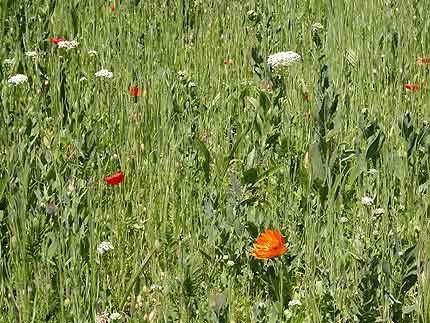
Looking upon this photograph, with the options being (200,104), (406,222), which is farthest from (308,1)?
(406,222)

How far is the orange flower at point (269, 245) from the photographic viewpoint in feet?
7.03

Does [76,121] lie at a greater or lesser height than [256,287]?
greater

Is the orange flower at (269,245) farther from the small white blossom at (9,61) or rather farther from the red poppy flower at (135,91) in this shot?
the small white blossom at (9,61)

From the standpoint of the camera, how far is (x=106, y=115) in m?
3.26

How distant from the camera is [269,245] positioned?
2172 millimetres

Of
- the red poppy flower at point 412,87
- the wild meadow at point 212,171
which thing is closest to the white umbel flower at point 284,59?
the wild meadow at point 212,171

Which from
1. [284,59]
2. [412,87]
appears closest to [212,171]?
[284,59]

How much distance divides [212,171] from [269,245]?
88 centimetres

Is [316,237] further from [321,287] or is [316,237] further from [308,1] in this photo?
[308,1]

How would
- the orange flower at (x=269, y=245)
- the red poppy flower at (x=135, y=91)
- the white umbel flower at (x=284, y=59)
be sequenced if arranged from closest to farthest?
1. the orange flower at (x=269, y=245)
2. the white umbel flower at (x=284, y=59)
3. the red poppy flower at (x=135, y=91)

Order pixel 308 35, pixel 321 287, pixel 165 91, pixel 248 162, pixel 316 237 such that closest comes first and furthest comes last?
pixel 321 287 → pixel 316 237 → pixel 248 162 → pixel 165 91 → pixel 308 35

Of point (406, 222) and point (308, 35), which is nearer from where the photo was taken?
point (406, 222)

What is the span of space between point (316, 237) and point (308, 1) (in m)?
2.54

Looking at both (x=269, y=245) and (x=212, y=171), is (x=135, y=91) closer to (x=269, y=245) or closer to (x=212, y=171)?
(x=212, y=171)
